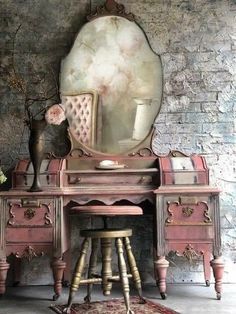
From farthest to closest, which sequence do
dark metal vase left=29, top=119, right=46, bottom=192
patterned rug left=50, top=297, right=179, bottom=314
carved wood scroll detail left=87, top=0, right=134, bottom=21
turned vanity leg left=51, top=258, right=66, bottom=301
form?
carved wood scroll detail left=87, top=0, right=134, bottom=21 < dark metal vase left=29, top=119, right=46, bottom=192 < turned vanity leg left=51, top=258, right=66, bottom=301 < patterned rug left=50, top=297, right=179, bottom=314

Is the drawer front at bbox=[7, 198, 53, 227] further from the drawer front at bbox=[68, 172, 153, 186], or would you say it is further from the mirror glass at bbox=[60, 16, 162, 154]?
the mirror glass at bbox=[60, 16, 162, 154]

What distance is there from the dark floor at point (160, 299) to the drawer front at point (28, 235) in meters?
0.49

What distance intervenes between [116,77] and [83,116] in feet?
1.62

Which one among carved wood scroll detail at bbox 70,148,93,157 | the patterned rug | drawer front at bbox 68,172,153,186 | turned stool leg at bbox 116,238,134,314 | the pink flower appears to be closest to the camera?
turned stool leg at bbox 116,238,134,314

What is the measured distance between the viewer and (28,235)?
11.7 ft

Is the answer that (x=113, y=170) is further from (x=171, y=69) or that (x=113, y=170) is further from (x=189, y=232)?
(x=171, y=69)

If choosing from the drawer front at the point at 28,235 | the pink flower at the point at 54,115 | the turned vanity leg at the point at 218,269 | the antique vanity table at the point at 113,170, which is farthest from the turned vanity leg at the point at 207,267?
the pink flower at the point at 54,115

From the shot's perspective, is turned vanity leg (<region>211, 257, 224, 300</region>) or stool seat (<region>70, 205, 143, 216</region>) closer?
stool seat (<region>70, 205, 143, 216</region>)

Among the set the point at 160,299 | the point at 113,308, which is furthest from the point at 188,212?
the point at 113,308

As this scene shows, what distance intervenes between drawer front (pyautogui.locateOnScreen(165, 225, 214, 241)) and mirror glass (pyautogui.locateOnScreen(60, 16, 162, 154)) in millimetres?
1023

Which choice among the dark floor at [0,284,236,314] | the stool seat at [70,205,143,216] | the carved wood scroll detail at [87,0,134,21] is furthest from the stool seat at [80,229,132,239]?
the carved wood scroll detail at [87,0,134,21]

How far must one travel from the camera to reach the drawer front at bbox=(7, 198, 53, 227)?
357cm

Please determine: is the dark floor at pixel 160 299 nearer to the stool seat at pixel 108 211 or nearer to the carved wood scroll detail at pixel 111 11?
the stool seat at pixel 108 211

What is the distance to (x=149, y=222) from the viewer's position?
13.9 feet
